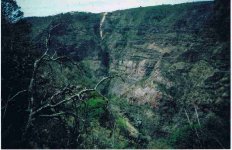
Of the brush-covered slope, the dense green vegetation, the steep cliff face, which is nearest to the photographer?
the dense green vegetation

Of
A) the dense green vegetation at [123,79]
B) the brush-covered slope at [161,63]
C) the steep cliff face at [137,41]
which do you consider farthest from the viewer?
the steep cliff face at [137,41]

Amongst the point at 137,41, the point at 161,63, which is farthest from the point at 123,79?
the point at 137,41

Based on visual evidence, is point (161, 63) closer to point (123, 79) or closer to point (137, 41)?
point (137, 41)

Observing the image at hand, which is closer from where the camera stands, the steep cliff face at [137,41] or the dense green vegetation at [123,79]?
the dense green vegetation at [123,79]

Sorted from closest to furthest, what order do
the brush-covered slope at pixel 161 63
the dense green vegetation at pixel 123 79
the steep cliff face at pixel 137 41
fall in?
the dense green vegetation at pixel 123 79 < the brush-covered slope at pixel 161 63 < the steep cliff face at pixel 137 41

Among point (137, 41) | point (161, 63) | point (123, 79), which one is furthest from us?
point (137, 41)

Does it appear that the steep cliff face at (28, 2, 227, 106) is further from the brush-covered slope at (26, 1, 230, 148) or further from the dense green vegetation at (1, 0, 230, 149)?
the dense green vegetation at (1, 0, 230, 149)

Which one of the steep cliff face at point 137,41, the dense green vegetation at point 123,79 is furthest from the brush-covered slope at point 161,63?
the dense green vegetation at point 123,79

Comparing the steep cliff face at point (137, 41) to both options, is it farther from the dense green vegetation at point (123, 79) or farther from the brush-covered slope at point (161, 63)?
the dense green vegetation at point (123, 79)

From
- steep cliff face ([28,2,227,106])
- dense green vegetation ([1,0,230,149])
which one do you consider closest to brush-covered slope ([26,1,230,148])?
steep cliff face ([28,2,227,106])

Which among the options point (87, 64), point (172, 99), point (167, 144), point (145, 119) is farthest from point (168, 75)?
point (87, 64)
